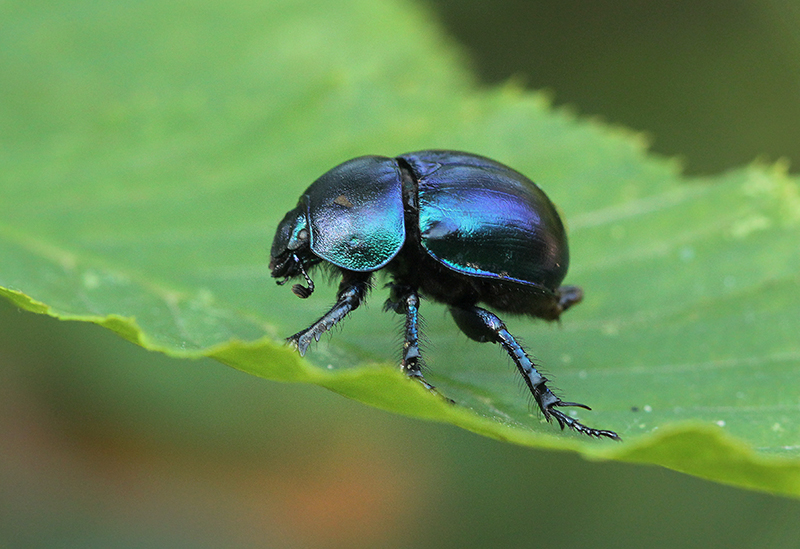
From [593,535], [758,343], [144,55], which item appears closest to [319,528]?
[593,535]

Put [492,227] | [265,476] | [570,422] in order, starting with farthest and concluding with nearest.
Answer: [265,476], [492,227], [570,422]

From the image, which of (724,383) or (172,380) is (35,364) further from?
(724,383)

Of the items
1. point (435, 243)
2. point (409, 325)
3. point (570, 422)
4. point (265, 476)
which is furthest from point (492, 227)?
point (265, 476)

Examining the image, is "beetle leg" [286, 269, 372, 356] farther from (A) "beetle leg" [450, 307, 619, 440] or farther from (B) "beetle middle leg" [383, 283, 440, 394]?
(A) "beetle leg" [450, 307, 619, 440]

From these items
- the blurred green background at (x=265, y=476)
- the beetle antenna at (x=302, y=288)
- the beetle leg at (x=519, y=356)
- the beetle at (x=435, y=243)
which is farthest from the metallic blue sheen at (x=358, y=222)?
the blurred green background at (x=265, y=476)

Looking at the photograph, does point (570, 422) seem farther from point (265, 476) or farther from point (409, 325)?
point (265, 476)

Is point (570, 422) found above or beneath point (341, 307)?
beneath
